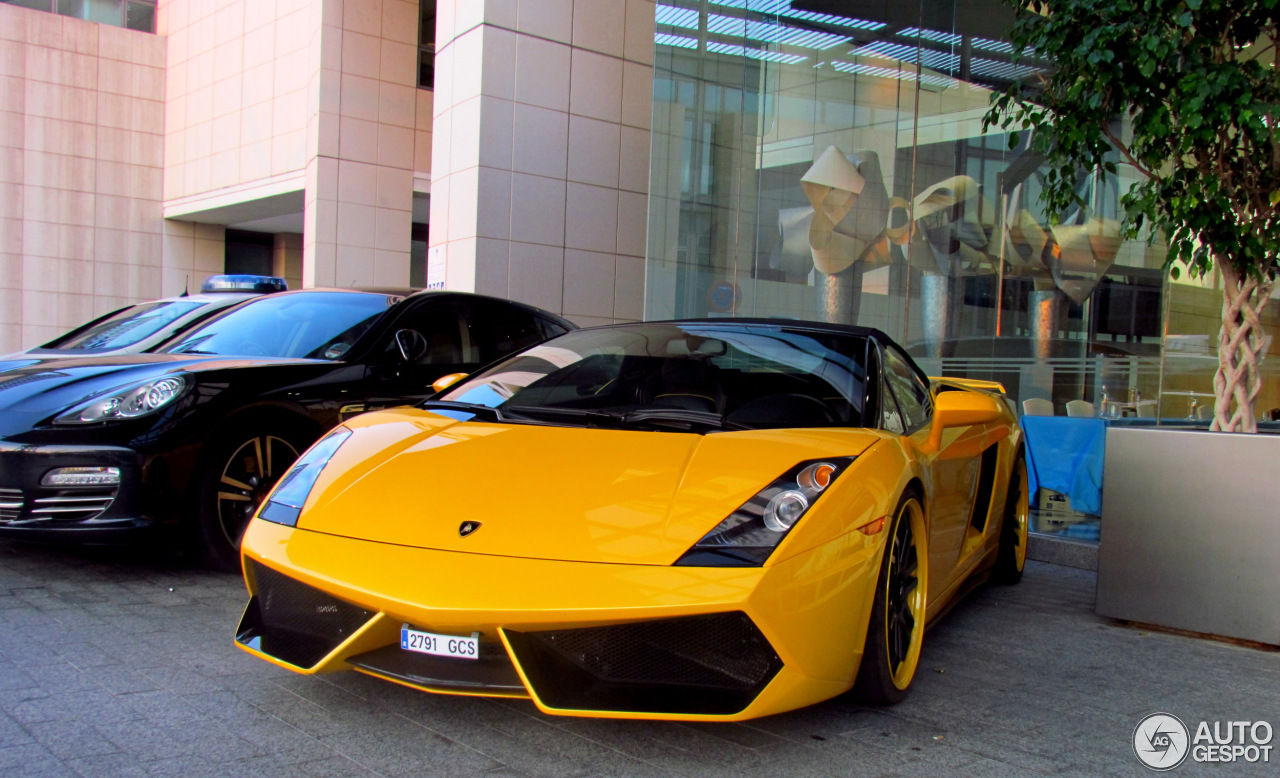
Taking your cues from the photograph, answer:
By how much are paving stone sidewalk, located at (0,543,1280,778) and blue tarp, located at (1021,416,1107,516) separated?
268 cm

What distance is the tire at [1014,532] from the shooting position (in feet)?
16.3

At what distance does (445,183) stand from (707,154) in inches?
119

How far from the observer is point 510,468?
2.82 meters

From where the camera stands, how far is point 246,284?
29.2ft

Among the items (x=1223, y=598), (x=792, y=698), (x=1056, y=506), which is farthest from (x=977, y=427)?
(x=1056, y=506)

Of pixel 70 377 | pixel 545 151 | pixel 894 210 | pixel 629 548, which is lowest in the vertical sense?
pixel 629 548

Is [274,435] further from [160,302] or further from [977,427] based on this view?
[977,427]

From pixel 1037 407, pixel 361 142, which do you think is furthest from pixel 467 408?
pixel 361 142

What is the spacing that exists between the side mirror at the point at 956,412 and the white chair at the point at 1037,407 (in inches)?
201

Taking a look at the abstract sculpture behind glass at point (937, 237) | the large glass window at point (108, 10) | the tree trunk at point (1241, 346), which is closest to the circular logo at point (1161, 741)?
the tree trunk at point (1241, 346)

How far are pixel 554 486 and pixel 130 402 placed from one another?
2.42m

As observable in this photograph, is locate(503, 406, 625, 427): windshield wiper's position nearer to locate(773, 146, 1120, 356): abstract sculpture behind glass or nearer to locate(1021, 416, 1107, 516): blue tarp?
locate(1021, 416, 1107, 516): blue tarp

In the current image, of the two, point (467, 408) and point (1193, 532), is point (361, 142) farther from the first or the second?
point (1193, 532)

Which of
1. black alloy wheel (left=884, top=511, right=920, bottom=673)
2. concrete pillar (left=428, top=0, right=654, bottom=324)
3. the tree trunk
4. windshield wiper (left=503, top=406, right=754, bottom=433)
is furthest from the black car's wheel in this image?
concrete pillar (left=428, top=0, right=654, bottom=324)
